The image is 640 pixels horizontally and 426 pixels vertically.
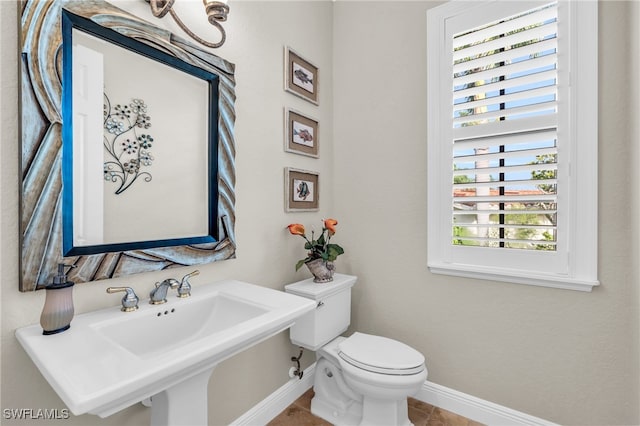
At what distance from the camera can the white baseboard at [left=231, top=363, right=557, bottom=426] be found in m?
1.56

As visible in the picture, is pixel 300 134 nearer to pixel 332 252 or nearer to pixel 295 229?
pixel 295 229

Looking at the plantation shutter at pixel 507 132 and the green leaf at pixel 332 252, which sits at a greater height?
the plantation shutter at pixel 507 132

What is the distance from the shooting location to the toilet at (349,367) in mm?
1421

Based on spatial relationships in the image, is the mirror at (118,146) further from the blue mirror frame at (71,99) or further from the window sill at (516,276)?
the window sill at (516,276)

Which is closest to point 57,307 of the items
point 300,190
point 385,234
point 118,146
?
point 118,146

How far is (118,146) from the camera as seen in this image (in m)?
1.07

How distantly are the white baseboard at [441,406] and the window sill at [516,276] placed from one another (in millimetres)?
703

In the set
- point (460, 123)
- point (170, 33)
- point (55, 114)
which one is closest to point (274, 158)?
point (170, 33)

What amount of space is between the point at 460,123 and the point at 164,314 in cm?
177

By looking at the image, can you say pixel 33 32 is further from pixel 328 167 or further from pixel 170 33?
pixel 328 167

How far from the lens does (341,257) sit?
2.20m

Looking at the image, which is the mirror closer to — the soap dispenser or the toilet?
the soap dispenser

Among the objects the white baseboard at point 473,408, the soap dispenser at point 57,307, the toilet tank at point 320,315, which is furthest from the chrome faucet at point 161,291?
the white baseboard at point 473,408

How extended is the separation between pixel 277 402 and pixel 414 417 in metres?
0.79
